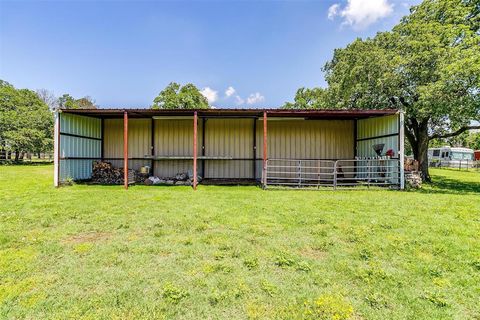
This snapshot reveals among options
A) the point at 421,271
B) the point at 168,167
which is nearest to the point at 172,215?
the point at 421,271

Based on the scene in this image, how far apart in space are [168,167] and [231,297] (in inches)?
399

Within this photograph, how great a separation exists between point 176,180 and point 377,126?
8.32 meters

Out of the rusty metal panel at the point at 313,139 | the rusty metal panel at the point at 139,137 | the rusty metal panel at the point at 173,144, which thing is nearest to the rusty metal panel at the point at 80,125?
the rusty metal panel at the point at 139,137

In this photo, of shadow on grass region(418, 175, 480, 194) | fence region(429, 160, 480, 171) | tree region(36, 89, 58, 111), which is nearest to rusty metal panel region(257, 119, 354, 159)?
shadow on grass region(418, 175, 480, 194)

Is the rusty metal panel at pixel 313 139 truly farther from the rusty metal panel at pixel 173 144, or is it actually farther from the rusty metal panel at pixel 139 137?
the rusty metal panel at pixel 139 137

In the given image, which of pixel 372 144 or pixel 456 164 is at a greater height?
pixel 372 144

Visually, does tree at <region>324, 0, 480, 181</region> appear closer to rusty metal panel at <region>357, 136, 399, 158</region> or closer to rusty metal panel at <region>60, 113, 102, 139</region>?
rusty metal panel at <region>357, 136, 399, 158</region>

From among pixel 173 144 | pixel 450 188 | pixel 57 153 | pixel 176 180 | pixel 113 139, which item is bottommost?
pixel 450 188

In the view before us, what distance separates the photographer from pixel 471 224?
183 inches

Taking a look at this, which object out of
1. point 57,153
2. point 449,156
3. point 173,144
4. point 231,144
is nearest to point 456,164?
point 449,156

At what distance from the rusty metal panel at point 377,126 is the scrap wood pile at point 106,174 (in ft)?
33.3

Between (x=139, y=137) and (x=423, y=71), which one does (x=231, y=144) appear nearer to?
(x=139, y=137)

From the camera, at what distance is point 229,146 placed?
11.9m

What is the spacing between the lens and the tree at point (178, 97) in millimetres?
29906
